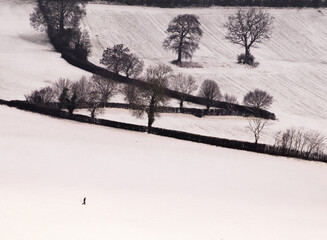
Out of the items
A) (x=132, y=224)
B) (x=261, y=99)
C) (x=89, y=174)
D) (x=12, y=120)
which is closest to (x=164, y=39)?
(x=261, y=99)

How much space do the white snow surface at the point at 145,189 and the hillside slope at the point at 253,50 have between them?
27.5 metres

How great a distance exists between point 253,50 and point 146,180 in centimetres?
7274

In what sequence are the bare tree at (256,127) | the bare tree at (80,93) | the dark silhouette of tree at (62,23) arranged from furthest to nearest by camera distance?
the dark silhouette of tree at (62,23)
the bare tree at (80,93)
the bare tree at (256,127)

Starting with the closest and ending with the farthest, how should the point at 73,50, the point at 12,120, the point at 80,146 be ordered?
the point at 80,146, the point at 12,120, the point at 73,50

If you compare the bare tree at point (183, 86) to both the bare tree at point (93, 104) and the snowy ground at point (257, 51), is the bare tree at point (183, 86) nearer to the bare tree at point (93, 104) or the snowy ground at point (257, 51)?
the snowy ground at point (257, 51)

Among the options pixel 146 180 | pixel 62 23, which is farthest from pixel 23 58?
pixel 146 180

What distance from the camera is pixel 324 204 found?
1309 inches

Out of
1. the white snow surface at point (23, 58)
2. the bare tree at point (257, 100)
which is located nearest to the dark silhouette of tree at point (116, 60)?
the white snow surface at point (23, 58)

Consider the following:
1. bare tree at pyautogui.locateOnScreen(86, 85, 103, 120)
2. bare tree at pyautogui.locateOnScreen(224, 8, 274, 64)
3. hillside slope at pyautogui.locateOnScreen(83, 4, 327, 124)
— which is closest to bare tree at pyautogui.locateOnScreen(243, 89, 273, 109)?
hillside slope at pyautogui.locateOnScreen(83, 4, 327, 124)

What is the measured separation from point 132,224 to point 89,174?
938 centimetres

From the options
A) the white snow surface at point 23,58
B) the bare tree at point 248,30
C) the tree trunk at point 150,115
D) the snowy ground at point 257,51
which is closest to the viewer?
the tree trunk at point 150,115

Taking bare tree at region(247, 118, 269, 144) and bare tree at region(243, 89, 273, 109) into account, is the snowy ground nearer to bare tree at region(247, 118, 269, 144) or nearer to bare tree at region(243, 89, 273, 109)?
bare tree at region(243, 89, 273, 109)

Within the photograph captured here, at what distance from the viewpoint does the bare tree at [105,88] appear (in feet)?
203

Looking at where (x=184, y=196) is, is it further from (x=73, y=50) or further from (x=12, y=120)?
(x=73, y=50)
